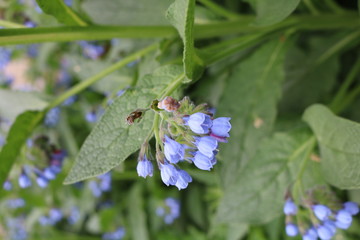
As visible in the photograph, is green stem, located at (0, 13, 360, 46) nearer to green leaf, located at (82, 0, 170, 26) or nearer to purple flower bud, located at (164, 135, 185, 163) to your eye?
green leaf, located at (82, 0, 170, 26)

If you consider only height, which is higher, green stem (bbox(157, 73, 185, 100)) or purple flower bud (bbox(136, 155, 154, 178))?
green stem (bbox(157, 73, 185, 100))

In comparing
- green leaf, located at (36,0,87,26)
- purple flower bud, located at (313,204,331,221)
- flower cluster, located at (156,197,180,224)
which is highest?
green leaf, located at (36,0,87,26)

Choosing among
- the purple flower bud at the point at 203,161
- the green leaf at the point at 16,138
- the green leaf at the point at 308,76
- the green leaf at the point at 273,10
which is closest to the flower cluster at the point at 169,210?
the green leaf at the point at 308,76

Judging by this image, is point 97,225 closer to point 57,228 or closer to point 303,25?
point 57,228

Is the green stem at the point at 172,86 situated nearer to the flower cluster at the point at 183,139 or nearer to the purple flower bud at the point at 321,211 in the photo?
the flower cluster at the point at 183,139

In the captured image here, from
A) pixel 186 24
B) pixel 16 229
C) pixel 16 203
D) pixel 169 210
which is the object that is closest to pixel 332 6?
pixel 186 24

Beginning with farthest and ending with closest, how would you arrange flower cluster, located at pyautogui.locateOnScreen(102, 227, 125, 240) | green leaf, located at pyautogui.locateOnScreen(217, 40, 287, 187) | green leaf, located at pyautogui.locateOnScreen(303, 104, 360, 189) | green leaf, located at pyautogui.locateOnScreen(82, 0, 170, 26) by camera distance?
flower cluster, located at pyautogui.locateOnScreen(102, 227, 125, 240), green leaf, located at pyautogui.locateOnScreen(82, 0, 170, 26), green leaf, located at pyautogui.locateOnScreen(217, 40, 287, 187), green leaf, located at pyautogui.locateOnScreen(303, 104, 360, 189)

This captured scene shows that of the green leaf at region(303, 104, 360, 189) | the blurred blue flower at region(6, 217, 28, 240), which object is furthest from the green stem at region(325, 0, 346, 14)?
the blurred blue flower at region(6, 217, 28, 240)

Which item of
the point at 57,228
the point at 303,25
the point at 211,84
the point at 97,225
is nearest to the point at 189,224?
the point at 97,225
